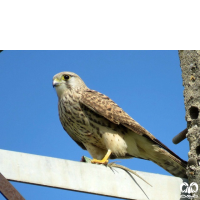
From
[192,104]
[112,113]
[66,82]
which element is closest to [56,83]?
[66,82]

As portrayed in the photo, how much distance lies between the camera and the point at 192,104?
3391 millimetres

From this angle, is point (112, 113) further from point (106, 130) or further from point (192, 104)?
point (192, 104)

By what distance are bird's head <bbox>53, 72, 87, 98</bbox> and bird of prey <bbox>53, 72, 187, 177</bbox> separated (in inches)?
2.3

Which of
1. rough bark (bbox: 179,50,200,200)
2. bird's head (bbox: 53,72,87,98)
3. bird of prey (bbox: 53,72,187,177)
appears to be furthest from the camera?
bird's head (bbox: 53,72,87,98)

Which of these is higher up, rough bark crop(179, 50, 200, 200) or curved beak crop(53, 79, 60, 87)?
curved beak crop(53, 79, 60, 87)

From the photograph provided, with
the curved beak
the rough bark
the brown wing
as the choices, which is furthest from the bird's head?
the rough bark

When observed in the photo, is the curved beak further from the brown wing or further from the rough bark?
the rough bark

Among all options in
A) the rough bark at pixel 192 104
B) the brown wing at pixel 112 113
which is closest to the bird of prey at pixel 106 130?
the brown wing at pixel 112 113

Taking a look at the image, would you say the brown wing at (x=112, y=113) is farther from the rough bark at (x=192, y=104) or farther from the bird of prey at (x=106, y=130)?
the rough bark at (x=192, y=104)

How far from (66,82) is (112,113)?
764 mm

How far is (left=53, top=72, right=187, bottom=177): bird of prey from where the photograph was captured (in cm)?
386

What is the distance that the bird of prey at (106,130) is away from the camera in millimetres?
3861
